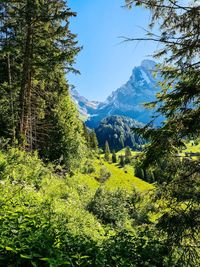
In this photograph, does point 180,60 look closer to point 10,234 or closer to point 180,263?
point 180,263

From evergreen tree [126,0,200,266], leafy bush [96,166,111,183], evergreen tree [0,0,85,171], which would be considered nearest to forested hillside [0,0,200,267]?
evergreen tree [126,0,200,266]

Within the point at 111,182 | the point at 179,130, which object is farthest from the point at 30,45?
the point at 111,182

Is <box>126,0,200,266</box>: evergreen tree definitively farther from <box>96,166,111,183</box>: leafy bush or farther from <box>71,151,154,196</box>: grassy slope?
<box>96,166,111,183</box>: leafy bush

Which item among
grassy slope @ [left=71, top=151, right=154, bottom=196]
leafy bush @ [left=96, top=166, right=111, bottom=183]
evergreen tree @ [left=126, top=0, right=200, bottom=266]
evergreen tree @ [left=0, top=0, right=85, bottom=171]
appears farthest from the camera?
leafy bush @ [left=96, top=166, right=111, bottom=183]

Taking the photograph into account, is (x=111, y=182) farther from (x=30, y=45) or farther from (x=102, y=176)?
(x=30, y=45)

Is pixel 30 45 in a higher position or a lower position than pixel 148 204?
higher

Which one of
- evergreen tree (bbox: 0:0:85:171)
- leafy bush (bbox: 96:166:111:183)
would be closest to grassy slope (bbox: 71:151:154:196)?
leafy bush (bbox: 96:166:111:183)

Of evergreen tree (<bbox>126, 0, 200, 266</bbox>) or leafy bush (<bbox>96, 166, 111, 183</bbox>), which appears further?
leafy bush (<bbox>96, 166, 111, 183</bbox>)

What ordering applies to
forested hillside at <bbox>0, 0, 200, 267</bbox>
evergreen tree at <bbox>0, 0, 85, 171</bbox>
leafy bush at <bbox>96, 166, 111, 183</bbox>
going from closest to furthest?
forested hillside at <bbox>0, 0, 200, 267</bbox>
evergreen tree at <bbox>0, 0, 85, 171</bbox>
leafy bush at <bbox>96, 166, 111, 183</bbox>

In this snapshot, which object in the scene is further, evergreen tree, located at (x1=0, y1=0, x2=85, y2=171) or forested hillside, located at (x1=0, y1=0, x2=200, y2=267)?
evergreen tree, located at (x1=0, y1=0, x2=85, y2=171)

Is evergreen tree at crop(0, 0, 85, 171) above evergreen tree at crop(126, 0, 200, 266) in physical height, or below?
above

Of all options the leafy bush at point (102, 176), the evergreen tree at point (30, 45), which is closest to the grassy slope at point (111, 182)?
the leafy bush at point (102, 176)

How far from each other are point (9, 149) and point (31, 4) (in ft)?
26.7

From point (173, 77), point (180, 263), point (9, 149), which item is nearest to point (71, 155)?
point (9, 149)
